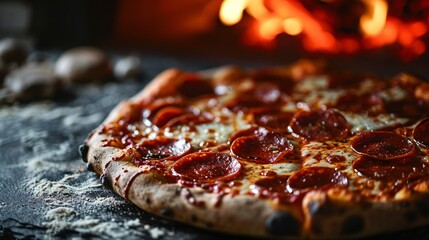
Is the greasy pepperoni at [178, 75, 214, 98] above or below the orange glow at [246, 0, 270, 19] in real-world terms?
below

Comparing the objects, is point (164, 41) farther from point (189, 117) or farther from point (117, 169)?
point (117, 169)

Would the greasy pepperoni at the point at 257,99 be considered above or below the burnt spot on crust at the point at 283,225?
above

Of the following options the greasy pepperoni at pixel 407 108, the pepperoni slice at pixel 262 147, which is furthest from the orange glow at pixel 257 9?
the pepperoni slice at pixel 262 147

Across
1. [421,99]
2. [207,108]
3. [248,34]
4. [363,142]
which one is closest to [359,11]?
[248,34]

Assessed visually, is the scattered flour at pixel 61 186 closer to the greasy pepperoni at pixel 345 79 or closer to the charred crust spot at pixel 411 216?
the charred crust spot at pixel 411 216

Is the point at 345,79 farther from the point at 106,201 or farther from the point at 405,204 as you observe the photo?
the point at 106,201

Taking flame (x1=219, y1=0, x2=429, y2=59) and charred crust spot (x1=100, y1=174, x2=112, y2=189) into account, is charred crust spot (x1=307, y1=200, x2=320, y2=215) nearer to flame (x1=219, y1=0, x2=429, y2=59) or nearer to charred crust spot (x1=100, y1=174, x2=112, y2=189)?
charred crust spot (x1=100, y1=174, x2=112, y2=189)

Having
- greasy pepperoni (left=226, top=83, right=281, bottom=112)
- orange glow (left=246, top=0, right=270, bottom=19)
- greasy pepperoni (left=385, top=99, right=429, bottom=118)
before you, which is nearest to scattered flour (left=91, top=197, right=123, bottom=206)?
greasy pepperoni (left=226, top=83, right=281, bottom=112)
